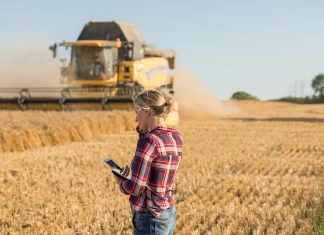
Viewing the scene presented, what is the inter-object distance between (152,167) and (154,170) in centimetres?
2

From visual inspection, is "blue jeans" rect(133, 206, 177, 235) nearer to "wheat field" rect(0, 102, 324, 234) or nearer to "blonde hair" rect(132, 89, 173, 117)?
"blonde hair" rect(132, 89, 173, 117)

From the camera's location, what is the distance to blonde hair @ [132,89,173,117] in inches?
128

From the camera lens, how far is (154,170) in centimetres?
329

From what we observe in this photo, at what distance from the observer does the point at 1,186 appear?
770 centimetres

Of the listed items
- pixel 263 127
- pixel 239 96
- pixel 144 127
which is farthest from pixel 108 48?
pixel 239 96

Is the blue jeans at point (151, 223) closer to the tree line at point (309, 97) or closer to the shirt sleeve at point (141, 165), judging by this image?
the shirt sleeve at point (141, 165)

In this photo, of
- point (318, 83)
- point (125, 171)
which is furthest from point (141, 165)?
point (318, 83)

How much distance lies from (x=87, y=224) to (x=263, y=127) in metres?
14.8

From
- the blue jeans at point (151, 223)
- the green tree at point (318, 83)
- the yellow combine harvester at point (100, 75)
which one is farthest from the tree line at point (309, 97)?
the blue jeans at point (151, 223)

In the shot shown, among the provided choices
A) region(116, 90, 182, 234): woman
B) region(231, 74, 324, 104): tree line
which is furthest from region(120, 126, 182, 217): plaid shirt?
region(231, 74, 324, 104): tree line

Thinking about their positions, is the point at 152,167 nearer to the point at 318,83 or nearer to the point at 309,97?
the point at 309,97

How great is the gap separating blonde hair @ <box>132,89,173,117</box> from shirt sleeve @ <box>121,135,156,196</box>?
0.17m

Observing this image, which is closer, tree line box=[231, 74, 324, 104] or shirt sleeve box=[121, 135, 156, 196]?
shirt sleeve box=[121, 135, 156, 196]

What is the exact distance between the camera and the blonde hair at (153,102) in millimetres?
3242
